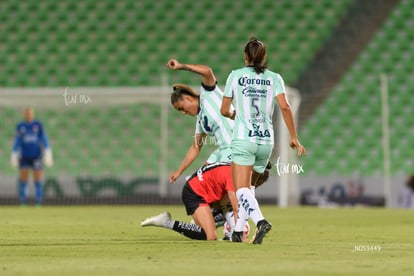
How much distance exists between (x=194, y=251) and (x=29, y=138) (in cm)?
1269

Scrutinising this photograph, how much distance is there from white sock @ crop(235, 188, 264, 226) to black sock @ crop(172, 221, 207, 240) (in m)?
0.97

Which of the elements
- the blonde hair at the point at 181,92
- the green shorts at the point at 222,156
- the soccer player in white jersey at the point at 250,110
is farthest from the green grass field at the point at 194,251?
the blonde hair at the point at 181,92

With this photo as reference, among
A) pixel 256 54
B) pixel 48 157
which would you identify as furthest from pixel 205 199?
pixel 48 157

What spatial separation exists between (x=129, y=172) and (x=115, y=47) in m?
3.94

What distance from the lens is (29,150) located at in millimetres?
19828

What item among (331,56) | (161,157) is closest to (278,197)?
(161,157)

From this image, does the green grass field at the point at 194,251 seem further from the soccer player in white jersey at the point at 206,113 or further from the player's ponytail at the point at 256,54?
the player's ponytail at the point at 256,54

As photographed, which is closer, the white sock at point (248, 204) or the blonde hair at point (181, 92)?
the white sock at point (248, 204)

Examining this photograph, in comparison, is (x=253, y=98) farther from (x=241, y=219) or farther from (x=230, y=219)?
(x=230, y=219)

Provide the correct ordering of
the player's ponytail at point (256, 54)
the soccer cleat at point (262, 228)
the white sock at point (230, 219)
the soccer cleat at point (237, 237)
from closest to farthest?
the soccer cleat at point (262, 228) → the player's ponytail at point (256, 54) → the soccer cleat at point (237, 237) → the white sock at point (230, 219)

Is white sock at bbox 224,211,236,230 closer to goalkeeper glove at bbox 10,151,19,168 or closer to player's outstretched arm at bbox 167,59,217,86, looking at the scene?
player's outstretched arm at bbox 167,59,217,86

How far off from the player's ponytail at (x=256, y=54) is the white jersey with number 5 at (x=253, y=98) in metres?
0.05

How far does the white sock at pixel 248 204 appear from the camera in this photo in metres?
8.12

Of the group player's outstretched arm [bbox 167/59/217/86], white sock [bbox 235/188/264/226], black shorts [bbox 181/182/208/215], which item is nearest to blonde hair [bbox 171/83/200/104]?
player's outstretched arm [bbox 167/59/217/86]
